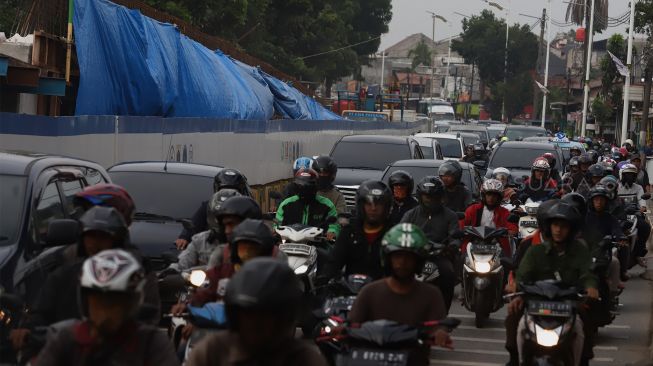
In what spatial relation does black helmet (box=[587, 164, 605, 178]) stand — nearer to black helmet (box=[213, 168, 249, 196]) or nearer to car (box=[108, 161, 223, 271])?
car (box=[108, 161, 223, 271])

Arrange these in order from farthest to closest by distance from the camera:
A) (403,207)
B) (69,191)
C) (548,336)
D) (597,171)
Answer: (597,171) → (403,207) → (69,191) → (548,336)

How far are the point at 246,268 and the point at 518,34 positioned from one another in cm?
13223

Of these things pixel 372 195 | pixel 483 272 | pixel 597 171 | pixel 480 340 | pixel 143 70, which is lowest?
pixel 480 340

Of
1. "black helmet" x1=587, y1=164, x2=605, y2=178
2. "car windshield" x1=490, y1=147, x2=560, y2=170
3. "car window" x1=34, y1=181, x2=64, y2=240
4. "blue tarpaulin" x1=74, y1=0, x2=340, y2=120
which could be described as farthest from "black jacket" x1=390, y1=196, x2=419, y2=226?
"car windshield" x1=490, y1=147, x2=560, y2=170

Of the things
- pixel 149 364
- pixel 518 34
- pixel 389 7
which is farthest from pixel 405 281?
pixel 518 34

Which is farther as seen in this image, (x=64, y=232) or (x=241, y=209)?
(x=241, y=209)

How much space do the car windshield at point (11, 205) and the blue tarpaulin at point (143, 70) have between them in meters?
12.7

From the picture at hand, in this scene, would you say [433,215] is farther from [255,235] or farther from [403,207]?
[255,235]

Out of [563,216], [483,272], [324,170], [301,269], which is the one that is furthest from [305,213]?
[563,216]

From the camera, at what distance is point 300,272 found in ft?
40.1

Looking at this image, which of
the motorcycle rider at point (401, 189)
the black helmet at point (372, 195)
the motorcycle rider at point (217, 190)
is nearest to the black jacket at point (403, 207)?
the motorcycle rider at point (401, 189)

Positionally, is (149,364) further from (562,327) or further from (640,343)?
(640,343)

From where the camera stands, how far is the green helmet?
23.9ft

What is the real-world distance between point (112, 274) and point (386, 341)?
226 centimetres
